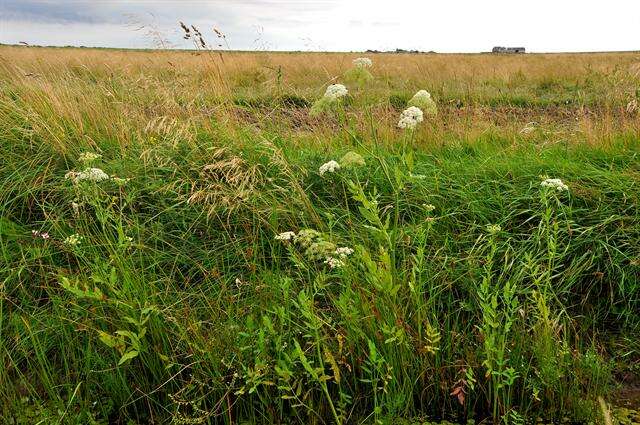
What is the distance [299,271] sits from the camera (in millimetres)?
2746

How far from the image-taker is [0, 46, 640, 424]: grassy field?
86.8 inches

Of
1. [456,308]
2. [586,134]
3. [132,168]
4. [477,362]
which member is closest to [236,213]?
[132,168]

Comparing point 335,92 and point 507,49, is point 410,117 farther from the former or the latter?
point 507,49

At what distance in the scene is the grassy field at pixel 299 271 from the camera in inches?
86.8

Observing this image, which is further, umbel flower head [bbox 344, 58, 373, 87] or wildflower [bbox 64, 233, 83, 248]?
umbel flower head [bbox 344, 58, 373, 87]

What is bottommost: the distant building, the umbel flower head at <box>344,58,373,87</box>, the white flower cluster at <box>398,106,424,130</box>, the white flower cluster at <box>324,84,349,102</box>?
the white flower cluster at <box>398,106,424,130</box>

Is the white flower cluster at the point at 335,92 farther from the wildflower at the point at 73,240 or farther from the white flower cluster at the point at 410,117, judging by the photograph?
the wildflower at the point at 73,240

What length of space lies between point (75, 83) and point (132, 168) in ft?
5.97

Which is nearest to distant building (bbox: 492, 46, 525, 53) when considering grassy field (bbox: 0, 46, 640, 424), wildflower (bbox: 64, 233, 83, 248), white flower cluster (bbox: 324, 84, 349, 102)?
grassy field (bbox: 0, 46, 640, 424)

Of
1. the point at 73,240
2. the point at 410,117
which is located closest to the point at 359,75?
the point at 410,117

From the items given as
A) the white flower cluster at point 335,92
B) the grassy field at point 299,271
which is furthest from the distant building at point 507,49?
the white flower cluster at point 335,92

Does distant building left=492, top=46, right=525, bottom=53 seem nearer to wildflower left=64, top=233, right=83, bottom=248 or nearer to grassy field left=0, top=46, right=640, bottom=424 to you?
grassy field left=0, top=46, right=640, bottom=424

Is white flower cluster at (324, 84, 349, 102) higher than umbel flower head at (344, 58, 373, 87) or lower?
lower

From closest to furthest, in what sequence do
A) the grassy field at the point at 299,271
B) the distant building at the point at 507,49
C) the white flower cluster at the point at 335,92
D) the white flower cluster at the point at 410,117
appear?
the grassy field at the point at 299,271, the white flower cluster at the point at 410,117, the white flower cluster at the point at 335,92, the distant building at the point at 507,49
